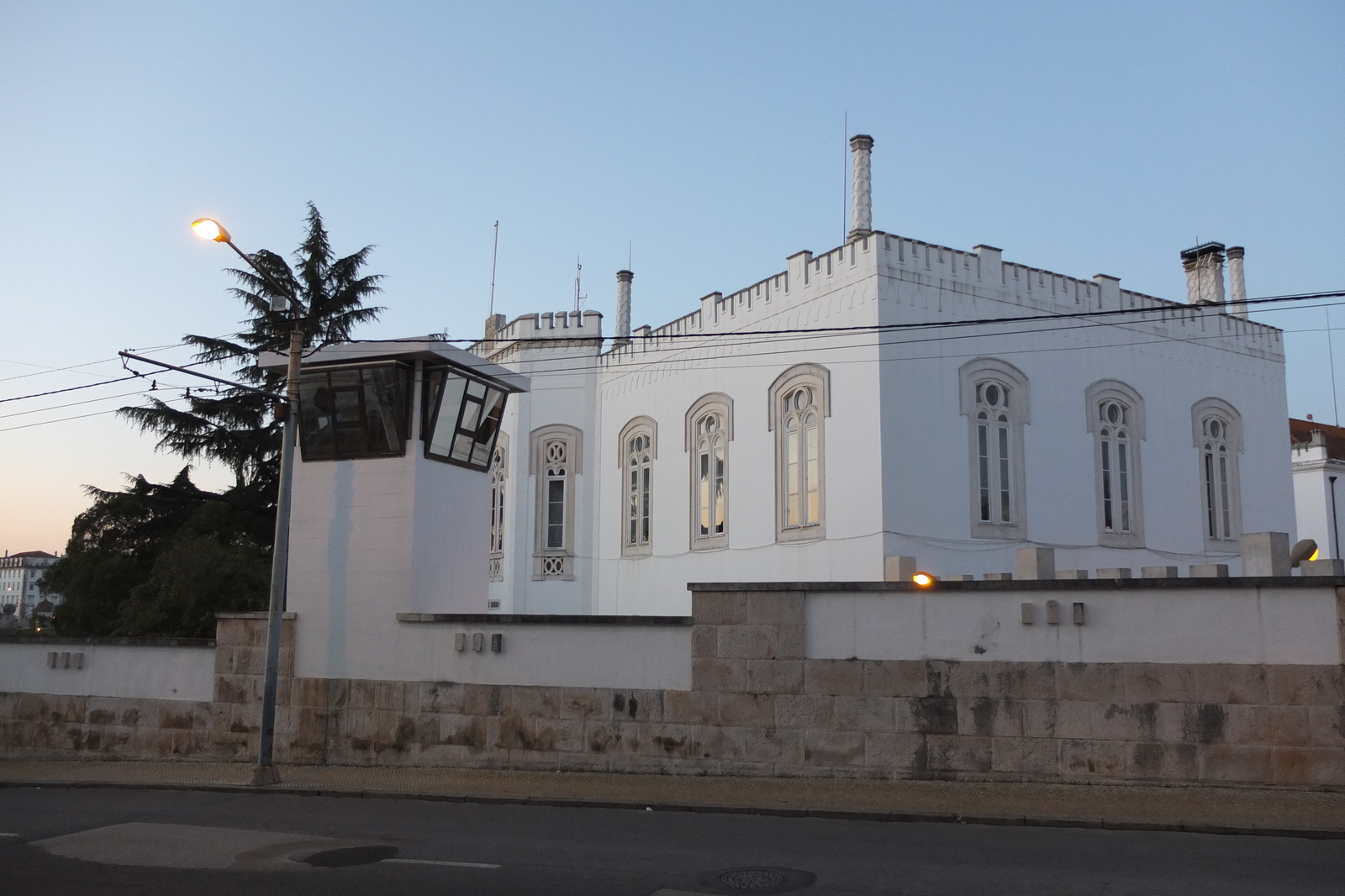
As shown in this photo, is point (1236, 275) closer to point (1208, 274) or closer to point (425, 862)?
point (1208, 274)

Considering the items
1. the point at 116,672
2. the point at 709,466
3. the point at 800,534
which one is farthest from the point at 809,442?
the point at 116,672

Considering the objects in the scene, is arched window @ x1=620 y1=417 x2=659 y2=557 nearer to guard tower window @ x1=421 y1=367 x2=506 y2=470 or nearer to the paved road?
guard tower window @ x1=421 y1=367 x2=506 y2=470

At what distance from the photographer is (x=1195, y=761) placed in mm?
11922

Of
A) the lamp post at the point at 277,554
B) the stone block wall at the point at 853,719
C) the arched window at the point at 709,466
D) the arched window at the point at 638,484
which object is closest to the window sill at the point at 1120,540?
the arched window at the point at 709,466

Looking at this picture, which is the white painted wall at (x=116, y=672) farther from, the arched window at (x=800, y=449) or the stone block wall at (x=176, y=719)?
the arched window at (x=800, y=449)

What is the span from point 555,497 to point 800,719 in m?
18.1

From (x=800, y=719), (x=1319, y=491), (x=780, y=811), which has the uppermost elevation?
(x=1319, y=491)

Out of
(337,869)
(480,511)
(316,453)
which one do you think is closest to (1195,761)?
(337,869)

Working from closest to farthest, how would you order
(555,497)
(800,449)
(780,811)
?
(780,811)
(800,449)
(555,497)

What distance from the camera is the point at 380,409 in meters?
16.6

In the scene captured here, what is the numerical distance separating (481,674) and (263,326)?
19518mm

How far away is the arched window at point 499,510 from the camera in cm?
3109

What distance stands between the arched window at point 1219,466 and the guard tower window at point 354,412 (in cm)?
1894

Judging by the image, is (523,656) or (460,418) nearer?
(523,656)
